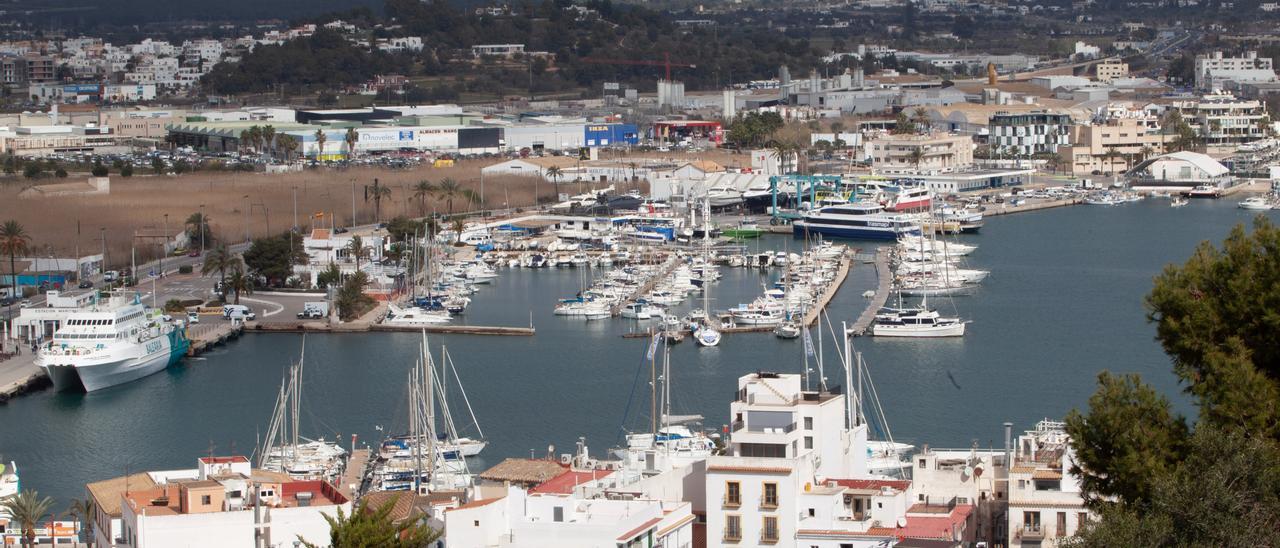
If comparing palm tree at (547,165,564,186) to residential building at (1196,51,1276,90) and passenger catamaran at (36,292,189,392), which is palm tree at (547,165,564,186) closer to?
passenger catamaran at (36,292,189,392)

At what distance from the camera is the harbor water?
1270 cm

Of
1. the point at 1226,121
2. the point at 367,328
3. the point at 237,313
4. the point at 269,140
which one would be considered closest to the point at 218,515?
the point at 367,328

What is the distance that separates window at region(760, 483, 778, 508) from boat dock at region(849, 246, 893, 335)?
930 cm

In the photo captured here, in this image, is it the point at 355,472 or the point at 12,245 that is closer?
the point at 355,472

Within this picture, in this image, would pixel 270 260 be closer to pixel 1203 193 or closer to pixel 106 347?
pixel 106 347

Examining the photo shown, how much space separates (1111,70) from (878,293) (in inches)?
1337

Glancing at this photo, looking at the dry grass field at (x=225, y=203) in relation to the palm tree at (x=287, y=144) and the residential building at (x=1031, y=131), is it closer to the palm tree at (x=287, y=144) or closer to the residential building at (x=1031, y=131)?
the palm tree at (x=287, y=144)

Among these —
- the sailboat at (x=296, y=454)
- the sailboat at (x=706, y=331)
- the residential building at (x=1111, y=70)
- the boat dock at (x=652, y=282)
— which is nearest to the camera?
the sailboat at (x=296, y=454)

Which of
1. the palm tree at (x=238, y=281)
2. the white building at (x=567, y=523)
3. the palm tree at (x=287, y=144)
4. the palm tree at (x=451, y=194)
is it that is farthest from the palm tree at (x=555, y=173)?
the white building at (x=567, y=523)

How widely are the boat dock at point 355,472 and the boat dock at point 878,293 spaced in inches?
228

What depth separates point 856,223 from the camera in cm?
2581

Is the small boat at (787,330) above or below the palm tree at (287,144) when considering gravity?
below

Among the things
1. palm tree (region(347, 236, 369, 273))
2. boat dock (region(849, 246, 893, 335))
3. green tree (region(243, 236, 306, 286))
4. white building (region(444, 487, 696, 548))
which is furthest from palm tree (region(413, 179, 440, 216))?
white building (region(444, 487, 696, 548))

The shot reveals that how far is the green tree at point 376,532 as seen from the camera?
663 cm
